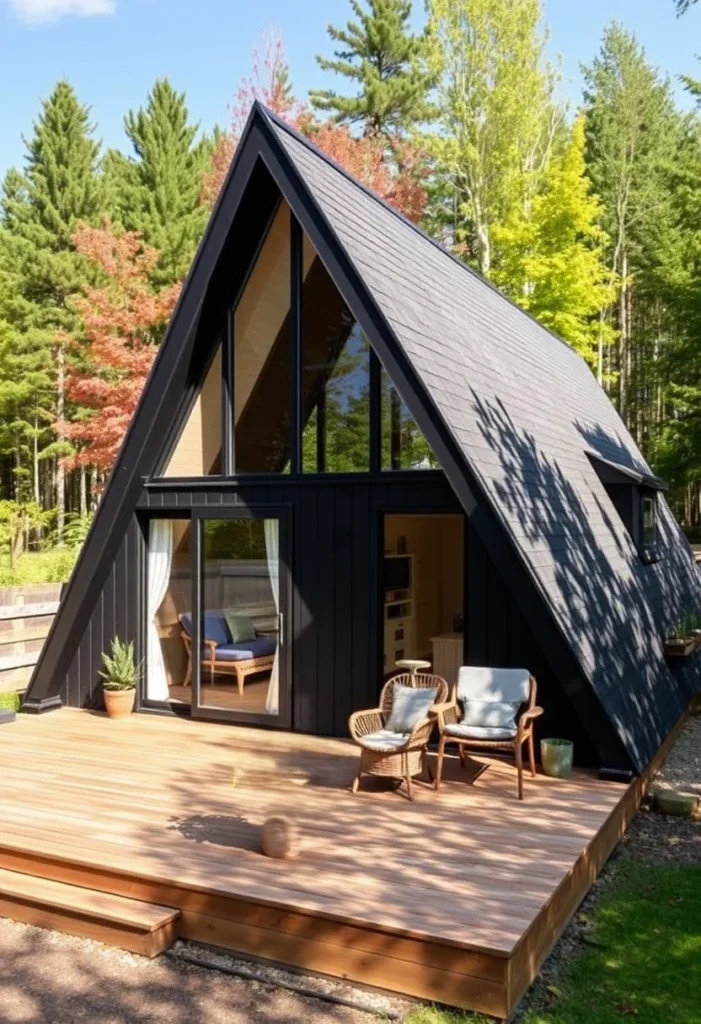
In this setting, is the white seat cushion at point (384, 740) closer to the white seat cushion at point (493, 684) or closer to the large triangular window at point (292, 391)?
the white seat cushion at point (493, 684)

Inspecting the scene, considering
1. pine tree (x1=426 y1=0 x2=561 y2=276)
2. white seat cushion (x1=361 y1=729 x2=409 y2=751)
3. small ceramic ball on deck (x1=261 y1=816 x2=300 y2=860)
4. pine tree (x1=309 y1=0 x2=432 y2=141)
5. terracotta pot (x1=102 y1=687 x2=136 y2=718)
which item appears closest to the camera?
small ceramic ball on deck (x1=261 y1=816 x2=300 y2=860)

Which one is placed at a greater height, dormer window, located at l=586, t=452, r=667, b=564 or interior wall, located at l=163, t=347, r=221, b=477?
interior wall, located at l=163, t=347, r=221, b=477

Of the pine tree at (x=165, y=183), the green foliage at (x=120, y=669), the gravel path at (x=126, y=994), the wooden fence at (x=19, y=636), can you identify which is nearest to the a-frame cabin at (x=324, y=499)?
the green foliage at (x=120, y=669)

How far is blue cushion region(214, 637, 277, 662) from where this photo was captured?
786 centimetres

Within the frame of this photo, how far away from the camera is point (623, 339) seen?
27.3m

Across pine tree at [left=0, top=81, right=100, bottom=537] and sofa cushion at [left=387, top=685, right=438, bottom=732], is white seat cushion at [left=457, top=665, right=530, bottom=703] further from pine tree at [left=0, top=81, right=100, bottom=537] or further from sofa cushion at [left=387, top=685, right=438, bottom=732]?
pine tree at [left=0, top=81, right=100, bottom=537]

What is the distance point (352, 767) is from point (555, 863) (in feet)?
7.49

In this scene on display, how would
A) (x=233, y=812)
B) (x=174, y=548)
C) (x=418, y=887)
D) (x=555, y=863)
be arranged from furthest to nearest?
(x=174, y=548), (x=233, y=812), (x=555, y=863), (x=418, y=887)

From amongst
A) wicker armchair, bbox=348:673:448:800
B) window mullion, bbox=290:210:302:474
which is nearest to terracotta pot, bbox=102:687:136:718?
window mullion, bbox=290:210:302:474

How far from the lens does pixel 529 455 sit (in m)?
7.55

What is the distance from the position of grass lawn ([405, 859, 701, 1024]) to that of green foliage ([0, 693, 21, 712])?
6527 mm

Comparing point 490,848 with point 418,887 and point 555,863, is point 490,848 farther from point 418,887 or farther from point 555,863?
point 418,887

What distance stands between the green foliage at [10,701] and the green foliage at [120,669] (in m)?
1.43

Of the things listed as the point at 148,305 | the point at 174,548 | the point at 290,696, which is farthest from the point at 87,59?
the point at 290,696
